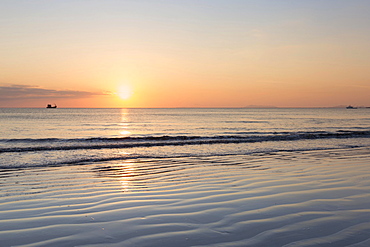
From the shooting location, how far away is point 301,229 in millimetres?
4316

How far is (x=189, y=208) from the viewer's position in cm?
544

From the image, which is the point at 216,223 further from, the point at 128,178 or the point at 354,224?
the point at 128,178

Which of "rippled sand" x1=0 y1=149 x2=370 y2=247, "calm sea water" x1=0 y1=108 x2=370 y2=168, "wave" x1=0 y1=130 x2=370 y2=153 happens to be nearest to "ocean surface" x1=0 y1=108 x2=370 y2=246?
"rippled sand" x1=0 y1=149 x2=370 y2=247

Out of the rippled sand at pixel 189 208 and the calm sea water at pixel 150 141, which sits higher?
the rippled sand at pixel 189 208

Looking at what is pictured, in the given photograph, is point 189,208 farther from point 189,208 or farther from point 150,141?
point 150,141

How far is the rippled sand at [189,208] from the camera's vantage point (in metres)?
4.02

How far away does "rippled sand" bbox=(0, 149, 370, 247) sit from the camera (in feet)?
13.2

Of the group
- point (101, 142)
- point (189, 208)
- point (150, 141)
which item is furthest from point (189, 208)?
point (101, 142)

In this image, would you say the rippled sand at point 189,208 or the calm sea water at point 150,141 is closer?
the rippled sand at point 189,208

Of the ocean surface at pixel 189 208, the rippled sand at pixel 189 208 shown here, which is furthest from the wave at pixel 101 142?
the rippled sand at pixel 189 208

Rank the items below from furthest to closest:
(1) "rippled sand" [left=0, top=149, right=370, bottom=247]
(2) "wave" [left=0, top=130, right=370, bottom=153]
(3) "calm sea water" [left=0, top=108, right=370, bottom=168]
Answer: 1. (2) "wave" [left=0, top=130, right=370, bottom=153]
2. (3) "calm sea water" [left=0, top=108, right=370, bottom=168]
3. (1) "rippled sand" [left=0, top=149, right=370, bottom=247]

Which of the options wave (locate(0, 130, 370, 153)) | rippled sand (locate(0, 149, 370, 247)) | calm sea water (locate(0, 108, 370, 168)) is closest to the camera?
rippled sand (locate(0, 149, 370, 247))

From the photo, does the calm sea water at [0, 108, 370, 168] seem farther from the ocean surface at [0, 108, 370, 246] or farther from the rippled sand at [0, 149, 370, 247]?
the rippled sand at [0, 149, 370, 247]

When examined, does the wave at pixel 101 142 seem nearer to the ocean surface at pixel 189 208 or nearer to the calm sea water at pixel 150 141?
the calm sea water at pixel 150 141
